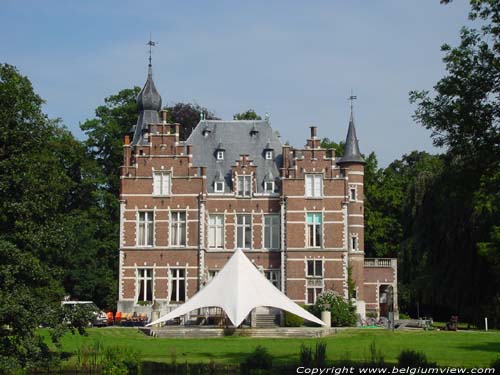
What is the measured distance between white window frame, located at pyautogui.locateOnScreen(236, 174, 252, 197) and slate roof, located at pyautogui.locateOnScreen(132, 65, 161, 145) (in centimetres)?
590

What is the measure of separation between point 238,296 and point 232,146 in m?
12.6

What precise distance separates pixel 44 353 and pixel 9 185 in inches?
163

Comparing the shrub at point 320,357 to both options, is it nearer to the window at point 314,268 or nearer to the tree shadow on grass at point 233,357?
the tree shadow on grass at point 233,357

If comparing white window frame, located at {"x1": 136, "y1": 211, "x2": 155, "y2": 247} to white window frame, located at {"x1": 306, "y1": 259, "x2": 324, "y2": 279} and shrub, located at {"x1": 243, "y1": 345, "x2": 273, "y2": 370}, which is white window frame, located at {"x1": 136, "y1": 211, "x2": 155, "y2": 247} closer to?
white window frame, located at {"x1": 306, "y1": 259, "x2": 324, "y2": 279}

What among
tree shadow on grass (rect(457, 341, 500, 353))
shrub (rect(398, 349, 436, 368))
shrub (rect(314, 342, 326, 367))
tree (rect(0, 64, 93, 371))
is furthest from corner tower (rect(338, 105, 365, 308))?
shrub (rect(398, 349, 436, 368))

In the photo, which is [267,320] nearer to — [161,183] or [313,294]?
[313,294]

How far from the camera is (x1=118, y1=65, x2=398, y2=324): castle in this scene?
40969 mm

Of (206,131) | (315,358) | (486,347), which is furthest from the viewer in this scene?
(206,131)

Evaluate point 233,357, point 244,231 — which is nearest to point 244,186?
point 244,231

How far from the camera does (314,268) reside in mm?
41094

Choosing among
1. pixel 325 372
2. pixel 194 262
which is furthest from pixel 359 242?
pixel 325 372

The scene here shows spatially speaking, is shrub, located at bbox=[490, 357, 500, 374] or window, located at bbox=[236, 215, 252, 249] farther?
window, located at bbox=[236, 215, 252, 249]

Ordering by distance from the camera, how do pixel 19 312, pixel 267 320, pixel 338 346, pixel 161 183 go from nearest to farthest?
pixel 19 312 < pixel 338 346 < pixel 267 320 < pixel 161 183

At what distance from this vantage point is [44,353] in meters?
21.2
